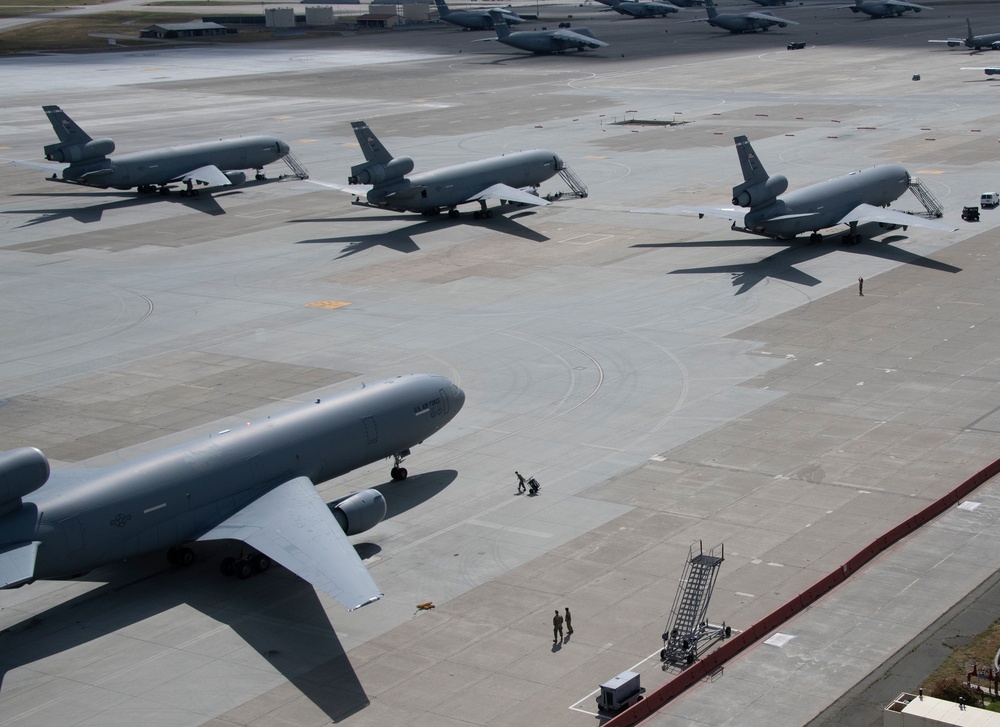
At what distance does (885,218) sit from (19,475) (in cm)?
5941

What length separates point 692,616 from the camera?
3584cm

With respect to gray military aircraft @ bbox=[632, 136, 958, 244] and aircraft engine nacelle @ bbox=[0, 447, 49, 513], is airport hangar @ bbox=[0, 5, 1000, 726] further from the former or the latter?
aircraft engine nacelle @ bbox=[0, 447, 49, 513]

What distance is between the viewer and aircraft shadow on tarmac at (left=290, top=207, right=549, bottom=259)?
8869 centimetres

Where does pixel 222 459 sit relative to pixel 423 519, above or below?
above

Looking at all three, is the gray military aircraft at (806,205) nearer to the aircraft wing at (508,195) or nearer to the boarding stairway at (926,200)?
the boarding stairway at (926,200)

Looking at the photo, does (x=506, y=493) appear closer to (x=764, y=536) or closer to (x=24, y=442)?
(x=764, y=536)

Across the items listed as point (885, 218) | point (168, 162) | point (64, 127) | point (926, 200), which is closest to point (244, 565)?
point (885, 218)

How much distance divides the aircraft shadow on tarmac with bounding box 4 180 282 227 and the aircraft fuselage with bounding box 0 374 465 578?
59.6 metres

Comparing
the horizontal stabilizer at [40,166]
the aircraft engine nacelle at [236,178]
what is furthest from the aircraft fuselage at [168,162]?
the horizontal stabilizer at [40,166]

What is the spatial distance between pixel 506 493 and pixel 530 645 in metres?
11.6

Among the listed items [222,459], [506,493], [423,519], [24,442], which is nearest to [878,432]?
[506,493]

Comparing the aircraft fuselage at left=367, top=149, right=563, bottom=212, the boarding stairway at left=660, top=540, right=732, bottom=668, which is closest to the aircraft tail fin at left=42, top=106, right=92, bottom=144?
the aircraft fuselage at left=367, top=149, right=563, bottom=212

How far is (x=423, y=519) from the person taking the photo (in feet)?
149

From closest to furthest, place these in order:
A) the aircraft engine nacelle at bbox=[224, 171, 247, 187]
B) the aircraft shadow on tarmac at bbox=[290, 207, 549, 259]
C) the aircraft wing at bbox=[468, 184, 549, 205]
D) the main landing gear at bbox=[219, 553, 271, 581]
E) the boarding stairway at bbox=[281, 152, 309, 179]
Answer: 1. the main landing gear at bbox=[219, 553, 271, 581]
2. the aircraft shadow on tarmac at bbox=[290, 207, 549, 259]
3. the aircraft wing at bbox=[468, 184, 549, 205]
4. the aircraft engine nacelle at bbox=[224, 171, 247, 187]
5. the boarding stairway at bbox=[281, 152, 309, 179]
